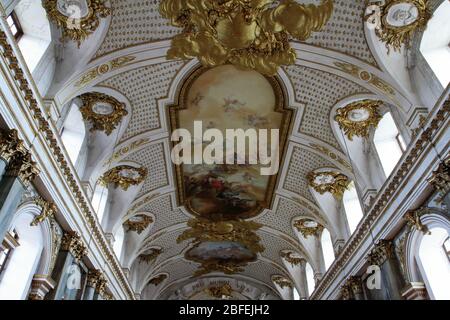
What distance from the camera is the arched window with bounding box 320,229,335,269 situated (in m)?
17.6

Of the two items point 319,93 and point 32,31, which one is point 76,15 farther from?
point 319,93

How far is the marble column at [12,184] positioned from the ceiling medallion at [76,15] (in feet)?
12.1

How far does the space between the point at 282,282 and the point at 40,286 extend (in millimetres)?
19261

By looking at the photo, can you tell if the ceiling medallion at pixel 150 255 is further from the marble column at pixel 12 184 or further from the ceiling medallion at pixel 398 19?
the ceiling medallion at pixel 398 19

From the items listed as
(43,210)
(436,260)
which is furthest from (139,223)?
(436,260)

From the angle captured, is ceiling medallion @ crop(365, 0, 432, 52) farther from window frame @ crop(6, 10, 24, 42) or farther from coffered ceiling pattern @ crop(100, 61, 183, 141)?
window frame @ crop(6, 10, 24, 42)

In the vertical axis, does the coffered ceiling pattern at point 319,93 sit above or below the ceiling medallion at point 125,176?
above

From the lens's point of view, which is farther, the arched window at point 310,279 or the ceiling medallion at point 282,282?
the ceiling medallion at point 282,282

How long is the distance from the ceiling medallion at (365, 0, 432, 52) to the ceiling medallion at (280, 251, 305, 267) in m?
14.8

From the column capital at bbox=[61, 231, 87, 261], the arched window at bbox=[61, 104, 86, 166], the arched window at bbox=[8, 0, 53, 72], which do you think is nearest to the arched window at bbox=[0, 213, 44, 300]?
the column capital at bbox=[61, 231, 87, 261]

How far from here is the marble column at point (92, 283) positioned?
41.0ft

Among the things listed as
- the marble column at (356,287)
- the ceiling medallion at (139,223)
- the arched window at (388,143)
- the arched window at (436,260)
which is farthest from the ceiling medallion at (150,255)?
the arched window at (436,260)

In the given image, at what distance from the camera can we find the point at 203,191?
17.4m

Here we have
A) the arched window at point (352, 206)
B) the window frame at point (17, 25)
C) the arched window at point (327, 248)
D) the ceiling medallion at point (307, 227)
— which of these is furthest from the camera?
the ceiling medallion at point (307, 227)
